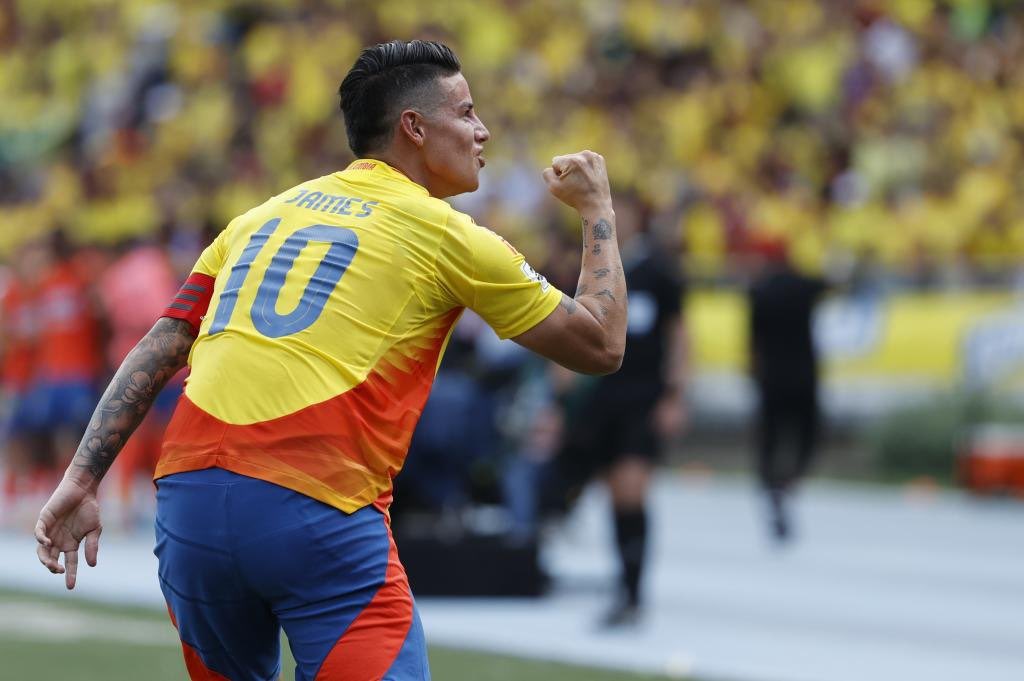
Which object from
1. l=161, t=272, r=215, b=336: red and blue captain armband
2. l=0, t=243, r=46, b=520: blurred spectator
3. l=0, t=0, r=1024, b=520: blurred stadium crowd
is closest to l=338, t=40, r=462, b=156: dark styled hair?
l=161, t=272, r=215, b=336: red and blue captain armband

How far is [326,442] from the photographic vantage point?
3.86 m

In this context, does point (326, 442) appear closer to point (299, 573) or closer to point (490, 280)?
point (299, 573)

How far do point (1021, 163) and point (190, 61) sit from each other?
1369cm

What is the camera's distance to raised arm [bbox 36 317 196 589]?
4180 millimetres

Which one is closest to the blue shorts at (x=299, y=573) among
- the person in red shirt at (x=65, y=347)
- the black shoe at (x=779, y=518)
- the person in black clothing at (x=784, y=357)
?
the black shoe at (x=779, y=518)

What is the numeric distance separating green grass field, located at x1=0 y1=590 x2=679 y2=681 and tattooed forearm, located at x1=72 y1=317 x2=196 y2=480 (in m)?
3.71

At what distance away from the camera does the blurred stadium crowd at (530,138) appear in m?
14.6

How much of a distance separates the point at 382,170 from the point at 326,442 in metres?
0.71

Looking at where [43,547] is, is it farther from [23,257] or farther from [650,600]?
[23,257]

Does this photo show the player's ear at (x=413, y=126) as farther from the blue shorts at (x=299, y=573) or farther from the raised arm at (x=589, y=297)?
the blue shorts at (x=299, y=573)

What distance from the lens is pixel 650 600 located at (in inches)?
412

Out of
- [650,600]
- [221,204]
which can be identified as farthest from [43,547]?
[221,204]

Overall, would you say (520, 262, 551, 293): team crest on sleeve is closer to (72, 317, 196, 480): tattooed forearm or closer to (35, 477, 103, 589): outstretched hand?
(72, 317, 196, 480): tattooed forearm

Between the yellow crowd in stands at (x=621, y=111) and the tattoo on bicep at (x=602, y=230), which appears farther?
the yellow crowd in stands at (x=621, y=111)
